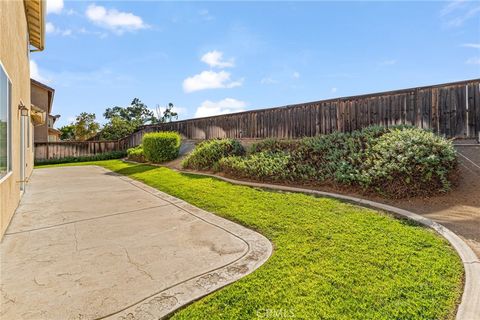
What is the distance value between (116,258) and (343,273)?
259cm

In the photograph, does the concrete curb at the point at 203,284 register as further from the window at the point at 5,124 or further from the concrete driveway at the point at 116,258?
the window at the point at 5,124

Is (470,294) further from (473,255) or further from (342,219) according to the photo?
(342,219)

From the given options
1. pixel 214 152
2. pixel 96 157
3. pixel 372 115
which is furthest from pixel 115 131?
pixel 372 115

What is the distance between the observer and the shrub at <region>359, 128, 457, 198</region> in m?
5.04

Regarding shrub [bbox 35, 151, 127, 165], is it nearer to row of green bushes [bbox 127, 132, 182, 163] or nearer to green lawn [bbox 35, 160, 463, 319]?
row of green bushes [bbox 127, 132, 182, 163]

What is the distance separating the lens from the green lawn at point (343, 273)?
203cm

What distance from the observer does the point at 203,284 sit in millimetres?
2438

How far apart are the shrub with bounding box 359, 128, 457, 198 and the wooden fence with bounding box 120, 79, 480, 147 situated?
41.5 inches

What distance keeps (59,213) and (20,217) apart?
570 mm

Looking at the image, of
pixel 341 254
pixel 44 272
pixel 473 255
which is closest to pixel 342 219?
pixel 341 254

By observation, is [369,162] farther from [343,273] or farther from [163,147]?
[163,147]

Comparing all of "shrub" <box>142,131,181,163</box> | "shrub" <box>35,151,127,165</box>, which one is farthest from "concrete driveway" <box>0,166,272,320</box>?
"shrub" <box>35,151,127,165</box>

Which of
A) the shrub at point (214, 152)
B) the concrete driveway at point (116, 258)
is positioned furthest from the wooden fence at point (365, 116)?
the concrete driveway at point (116, 258)

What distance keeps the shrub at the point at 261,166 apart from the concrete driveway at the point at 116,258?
2697 mm
